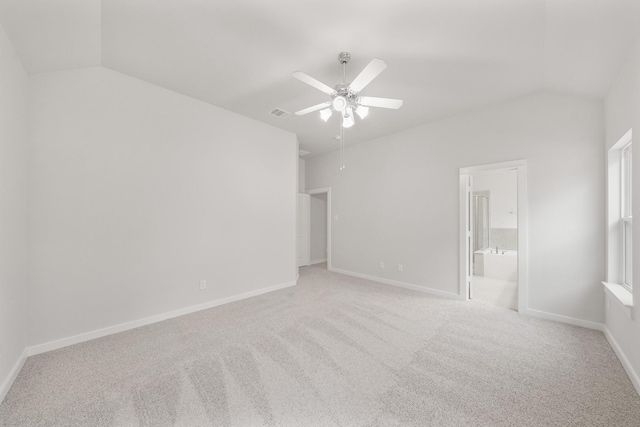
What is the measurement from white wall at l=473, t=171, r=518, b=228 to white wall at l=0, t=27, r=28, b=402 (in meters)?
7.64

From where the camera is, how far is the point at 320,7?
1846 millimetres

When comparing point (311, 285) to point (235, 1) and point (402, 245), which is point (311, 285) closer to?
point (402, 245)

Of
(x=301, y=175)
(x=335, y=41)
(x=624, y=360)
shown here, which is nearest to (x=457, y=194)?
(x=624, y=360)

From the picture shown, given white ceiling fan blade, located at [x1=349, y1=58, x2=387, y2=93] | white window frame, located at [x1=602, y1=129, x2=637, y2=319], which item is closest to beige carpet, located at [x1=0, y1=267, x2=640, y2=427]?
white window frame, located at [x1=602, y1=129, x2=637, y2=319]

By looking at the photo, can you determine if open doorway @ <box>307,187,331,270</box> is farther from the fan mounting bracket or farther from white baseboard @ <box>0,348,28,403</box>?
white baseboard @ <box>0,348,28,403</box>

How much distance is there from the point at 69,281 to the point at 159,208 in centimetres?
106

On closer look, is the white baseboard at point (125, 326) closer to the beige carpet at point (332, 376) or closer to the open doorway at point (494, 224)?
the beige carpet at point (332, 376)

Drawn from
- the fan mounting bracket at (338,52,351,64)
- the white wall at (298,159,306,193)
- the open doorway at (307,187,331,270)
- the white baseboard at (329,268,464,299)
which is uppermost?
the fan mounting bracket at (338,52,351,64)

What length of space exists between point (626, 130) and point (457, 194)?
1.83m

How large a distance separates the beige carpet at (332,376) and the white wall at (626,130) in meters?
0.20

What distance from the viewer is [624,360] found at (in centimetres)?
210

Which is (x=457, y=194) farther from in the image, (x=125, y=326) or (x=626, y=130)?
(x=125, y=326)

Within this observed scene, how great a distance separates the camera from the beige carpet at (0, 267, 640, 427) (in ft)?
5.25

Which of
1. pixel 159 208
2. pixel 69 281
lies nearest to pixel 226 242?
pixel 159 208
